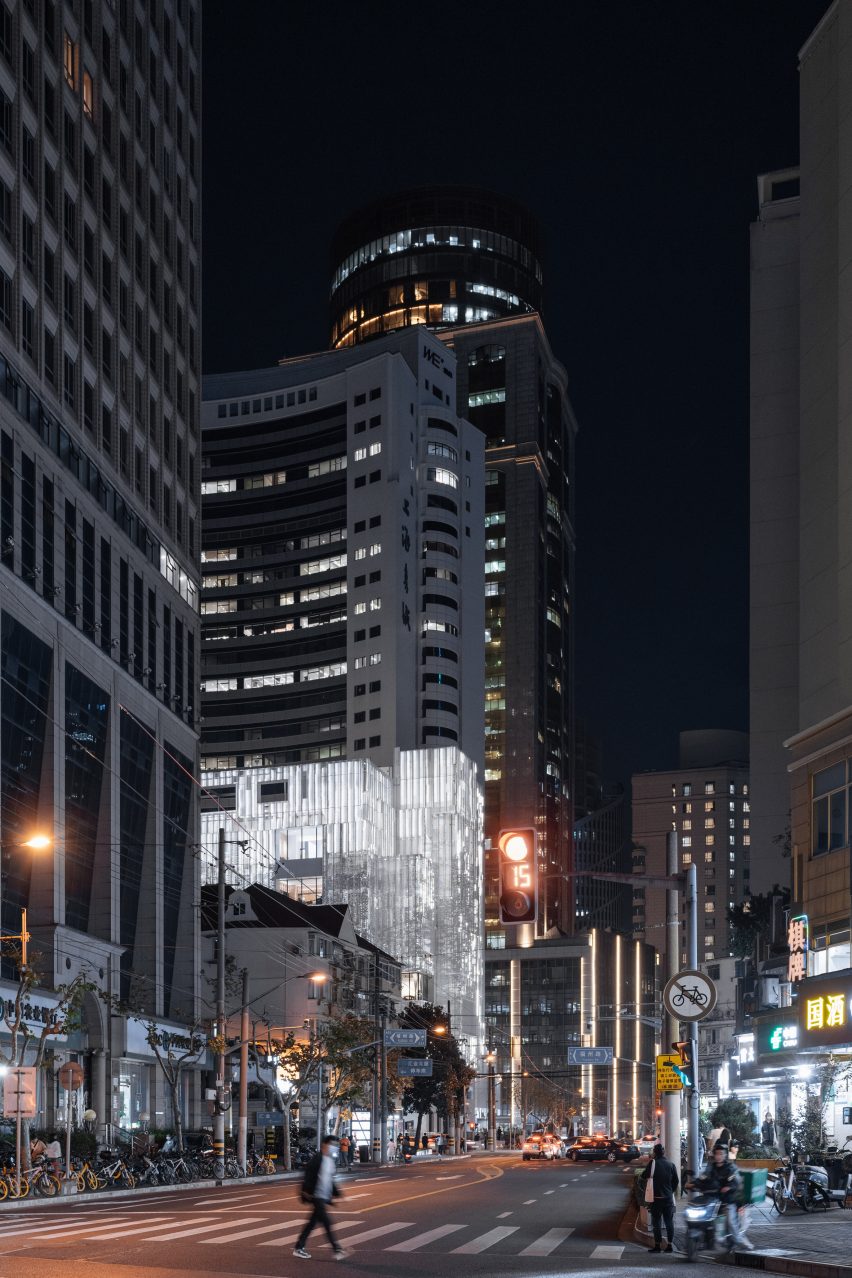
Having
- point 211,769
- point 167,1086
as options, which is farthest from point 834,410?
point 211,769

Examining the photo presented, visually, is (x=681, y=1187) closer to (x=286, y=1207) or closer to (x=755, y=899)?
(x=286, y=1207)

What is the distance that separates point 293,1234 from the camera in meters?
27.6

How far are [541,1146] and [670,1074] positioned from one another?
2594 inches

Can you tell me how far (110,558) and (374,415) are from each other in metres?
109

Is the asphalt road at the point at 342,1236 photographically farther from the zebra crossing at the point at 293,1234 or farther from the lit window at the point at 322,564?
the lit window at the point at 322,564

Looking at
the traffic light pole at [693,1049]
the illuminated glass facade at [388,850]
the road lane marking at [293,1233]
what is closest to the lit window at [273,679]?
the illuminated glass facade at [388,850]

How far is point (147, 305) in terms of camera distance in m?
89.8

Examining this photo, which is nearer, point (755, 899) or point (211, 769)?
point (755, 899)

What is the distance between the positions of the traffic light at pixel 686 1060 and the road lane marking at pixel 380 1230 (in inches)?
246

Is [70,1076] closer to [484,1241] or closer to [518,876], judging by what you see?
[484,1241]

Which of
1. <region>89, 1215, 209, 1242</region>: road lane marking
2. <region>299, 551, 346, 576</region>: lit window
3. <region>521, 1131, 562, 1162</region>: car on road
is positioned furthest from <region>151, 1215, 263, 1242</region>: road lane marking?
<region>299, 551, 346, 576</region>: lit window

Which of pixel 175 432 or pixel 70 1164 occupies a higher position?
pixel 175 432

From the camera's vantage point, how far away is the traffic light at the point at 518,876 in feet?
71.5

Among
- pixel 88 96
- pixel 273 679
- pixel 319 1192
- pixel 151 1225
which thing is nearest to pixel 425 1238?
pixel 319 1192
